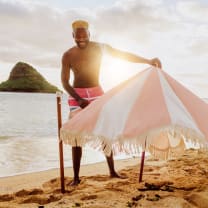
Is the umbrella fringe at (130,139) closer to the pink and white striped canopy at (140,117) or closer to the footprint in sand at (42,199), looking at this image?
the pink and white striped canopy at (140,117)

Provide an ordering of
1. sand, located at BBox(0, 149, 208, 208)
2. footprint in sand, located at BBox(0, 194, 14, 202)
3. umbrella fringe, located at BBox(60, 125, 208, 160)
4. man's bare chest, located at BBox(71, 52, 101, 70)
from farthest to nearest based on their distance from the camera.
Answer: man's bare chest, located at BBox(71, 52, 101, 70)
footprint in sand, located at BBox(0, 194, 14, 202)
sand, located at BBox(0, 149, 208, 208)
umbrella fringe, located at BBox(60, 125, 208, 160)

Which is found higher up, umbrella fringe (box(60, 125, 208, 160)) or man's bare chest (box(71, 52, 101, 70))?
man's bare chest (box(71, 52, 101, 70))

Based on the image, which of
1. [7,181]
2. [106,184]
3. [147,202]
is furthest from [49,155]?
[147,202]

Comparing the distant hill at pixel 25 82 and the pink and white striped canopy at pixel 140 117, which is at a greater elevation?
the distant hill at pixel 25 82

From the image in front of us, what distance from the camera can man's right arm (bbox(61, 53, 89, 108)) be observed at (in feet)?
12.9

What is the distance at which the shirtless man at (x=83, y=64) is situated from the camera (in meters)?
3.98

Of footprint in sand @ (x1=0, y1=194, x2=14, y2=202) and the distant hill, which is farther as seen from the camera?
the distant hill

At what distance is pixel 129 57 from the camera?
4.07m

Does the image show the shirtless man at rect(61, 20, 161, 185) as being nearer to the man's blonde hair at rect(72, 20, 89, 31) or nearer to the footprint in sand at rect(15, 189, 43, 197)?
the man's blonde hair at rect(72, 20, 89, 31)

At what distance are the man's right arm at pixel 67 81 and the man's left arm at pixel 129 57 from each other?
0.49m

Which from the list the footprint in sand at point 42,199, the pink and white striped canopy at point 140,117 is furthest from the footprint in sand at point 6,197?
the pink and white striped canopy at point 140,117

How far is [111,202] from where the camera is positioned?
3393mm

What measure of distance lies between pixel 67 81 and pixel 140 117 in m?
1.38

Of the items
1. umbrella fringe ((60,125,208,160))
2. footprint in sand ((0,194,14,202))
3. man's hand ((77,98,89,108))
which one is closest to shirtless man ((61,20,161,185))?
man's hand ((77,98,89,108))
